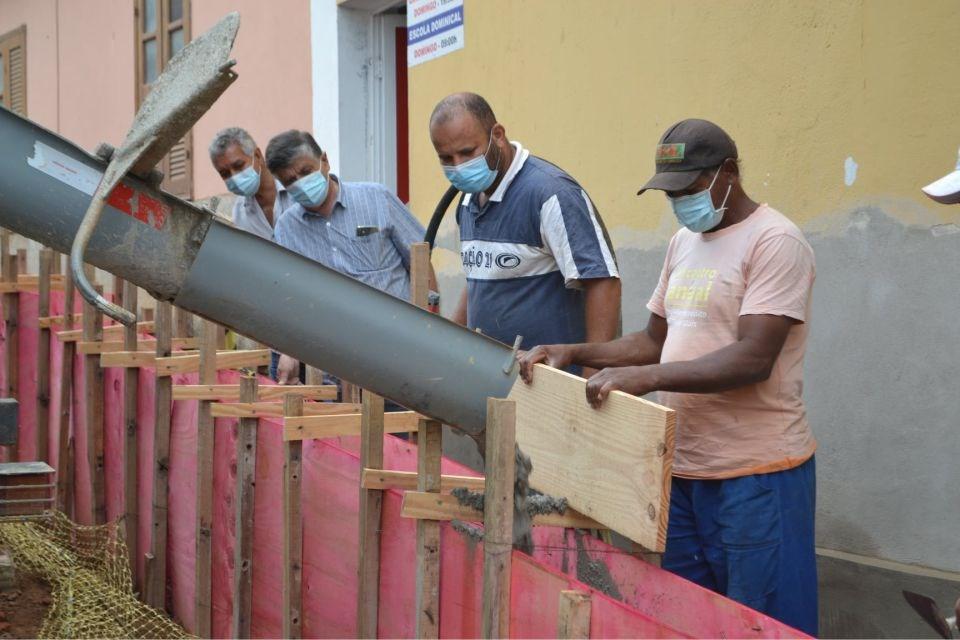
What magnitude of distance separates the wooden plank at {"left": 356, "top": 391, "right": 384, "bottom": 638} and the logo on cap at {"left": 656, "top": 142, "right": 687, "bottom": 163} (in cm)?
120

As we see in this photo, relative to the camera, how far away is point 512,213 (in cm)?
→ 379

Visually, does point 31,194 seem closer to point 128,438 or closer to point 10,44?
point 128,438

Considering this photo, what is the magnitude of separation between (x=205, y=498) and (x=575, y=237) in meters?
2.43

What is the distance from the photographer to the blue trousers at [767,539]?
3.11 meters

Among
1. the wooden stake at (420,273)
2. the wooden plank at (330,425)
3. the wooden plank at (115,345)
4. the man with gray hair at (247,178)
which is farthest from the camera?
the wooden plank at (115,345)

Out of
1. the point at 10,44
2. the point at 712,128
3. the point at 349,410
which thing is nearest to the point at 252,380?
the point at 349,410

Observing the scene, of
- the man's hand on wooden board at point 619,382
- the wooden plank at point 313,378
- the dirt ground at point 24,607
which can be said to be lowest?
the dirt ground at point 24,607

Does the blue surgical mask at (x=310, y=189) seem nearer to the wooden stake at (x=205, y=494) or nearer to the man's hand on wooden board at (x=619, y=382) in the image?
the wooden stake at (x=205, y=494)

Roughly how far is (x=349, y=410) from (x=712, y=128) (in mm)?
1946

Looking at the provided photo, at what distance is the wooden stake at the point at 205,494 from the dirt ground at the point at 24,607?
866mm

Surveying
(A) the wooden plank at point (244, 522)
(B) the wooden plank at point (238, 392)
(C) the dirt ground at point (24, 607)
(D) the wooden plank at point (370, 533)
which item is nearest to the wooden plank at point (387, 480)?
(D) the wooden plank at point (370, 533)

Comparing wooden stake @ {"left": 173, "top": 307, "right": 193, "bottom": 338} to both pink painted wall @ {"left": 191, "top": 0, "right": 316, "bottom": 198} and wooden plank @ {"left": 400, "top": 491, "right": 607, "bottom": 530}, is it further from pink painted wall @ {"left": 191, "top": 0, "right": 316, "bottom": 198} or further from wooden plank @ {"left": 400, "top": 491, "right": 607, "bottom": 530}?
wooden plank @ {"left": 400, "top": 491, "right": 607, "bottom": 530}

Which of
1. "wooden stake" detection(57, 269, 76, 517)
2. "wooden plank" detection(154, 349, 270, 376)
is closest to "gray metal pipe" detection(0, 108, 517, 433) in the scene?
"wooden plank" detection(154, 349, 270, 376)

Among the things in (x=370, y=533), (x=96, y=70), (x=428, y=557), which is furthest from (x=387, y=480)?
(x=96, y=70)
